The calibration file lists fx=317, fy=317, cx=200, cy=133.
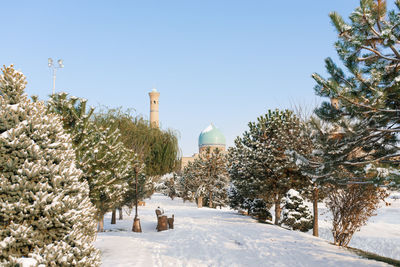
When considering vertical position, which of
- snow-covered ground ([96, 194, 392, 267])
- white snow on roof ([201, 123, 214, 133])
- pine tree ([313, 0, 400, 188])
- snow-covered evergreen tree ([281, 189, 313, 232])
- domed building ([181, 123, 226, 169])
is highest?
white snow on roof ([201, 123, 214, 133])

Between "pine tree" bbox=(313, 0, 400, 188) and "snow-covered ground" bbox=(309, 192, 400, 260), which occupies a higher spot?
"pine tree" bbox=(313, 0, 400, 188)

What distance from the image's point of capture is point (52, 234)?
526cm

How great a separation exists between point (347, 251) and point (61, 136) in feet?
37.6

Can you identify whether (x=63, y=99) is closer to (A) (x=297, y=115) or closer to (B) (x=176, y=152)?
(A) (x=297, y=115)

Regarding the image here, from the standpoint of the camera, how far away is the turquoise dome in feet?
258

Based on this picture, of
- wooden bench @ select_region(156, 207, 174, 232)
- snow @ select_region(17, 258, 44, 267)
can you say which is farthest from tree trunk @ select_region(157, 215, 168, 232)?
snow @ select_region(17, 258, 44, 267)

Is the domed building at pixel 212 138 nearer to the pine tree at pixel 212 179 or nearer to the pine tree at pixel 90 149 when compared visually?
the pine tree at pixel 212 179

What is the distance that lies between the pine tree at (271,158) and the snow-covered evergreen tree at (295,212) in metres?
0.77

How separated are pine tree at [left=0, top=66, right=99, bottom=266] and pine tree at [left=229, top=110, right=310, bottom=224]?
547 inches

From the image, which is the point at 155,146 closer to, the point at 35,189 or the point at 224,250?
the point at 224,250

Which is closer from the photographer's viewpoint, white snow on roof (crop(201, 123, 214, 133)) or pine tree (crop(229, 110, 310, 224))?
pine tree (crop(229, 110, 310, 224))

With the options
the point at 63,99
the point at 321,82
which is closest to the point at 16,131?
the point at 63,99

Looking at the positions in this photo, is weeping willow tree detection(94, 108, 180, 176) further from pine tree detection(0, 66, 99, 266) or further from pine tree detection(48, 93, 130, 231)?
pine tree detection(0, 66, 99, 266)

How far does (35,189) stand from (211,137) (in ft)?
243
